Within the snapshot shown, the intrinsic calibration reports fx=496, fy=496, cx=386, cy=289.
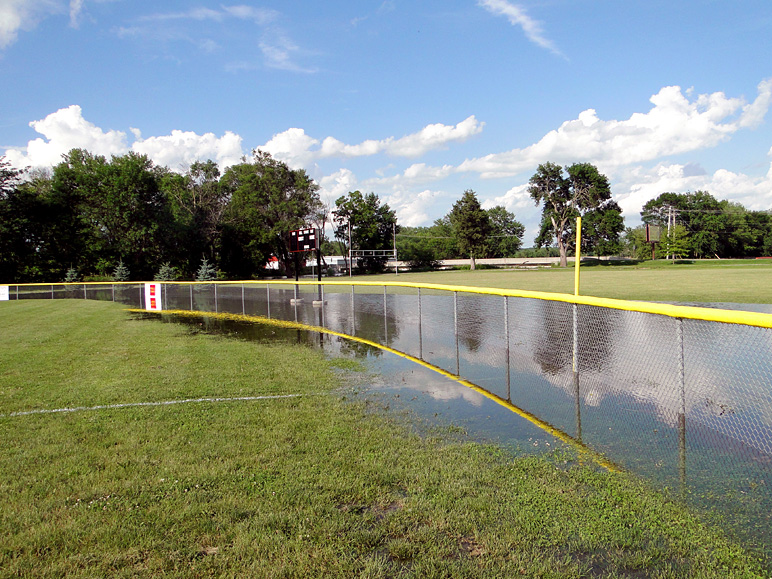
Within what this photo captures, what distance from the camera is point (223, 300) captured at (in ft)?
80.8

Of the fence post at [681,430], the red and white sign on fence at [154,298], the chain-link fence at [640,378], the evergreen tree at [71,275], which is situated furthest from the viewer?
the evergreen tree at [71,275]

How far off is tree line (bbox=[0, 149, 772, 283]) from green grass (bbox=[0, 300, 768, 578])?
38.5m

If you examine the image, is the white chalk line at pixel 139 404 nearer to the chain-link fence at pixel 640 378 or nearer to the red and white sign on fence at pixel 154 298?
the chain-link fence at pixel 640 378

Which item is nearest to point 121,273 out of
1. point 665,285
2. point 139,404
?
point 665,285

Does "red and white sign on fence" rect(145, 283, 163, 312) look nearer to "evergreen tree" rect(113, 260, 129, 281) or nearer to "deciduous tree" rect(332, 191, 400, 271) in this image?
"evergreen tree" rect(113, 260, 129, 281)

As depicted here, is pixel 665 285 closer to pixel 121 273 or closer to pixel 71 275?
pixel 121 273

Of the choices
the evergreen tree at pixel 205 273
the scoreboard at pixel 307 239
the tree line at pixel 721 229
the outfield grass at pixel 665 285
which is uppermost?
the tree line at pixel 721 229

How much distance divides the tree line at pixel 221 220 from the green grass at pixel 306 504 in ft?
126

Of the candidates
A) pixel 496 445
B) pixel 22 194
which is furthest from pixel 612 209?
pixel 496 445

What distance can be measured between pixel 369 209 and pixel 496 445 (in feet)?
247

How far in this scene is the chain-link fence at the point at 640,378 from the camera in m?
3.92

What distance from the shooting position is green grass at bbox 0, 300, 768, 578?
9.00 ft

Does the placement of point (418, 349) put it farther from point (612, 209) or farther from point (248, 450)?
point (612, 209)

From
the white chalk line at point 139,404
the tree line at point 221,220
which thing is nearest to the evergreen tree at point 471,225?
the tree line at point 221,220
